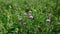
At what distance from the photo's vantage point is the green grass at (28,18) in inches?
159

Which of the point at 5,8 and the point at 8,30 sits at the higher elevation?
the point at 5,8

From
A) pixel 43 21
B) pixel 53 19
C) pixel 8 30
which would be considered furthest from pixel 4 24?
pixel 53 19

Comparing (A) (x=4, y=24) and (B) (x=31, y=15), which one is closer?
(A) (x=4, y=24)

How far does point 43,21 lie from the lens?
427 cm

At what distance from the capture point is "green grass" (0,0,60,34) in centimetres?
404

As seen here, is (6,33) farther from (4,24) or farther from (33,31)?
(33,31)

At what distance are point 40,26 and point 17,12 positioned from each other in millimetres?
627

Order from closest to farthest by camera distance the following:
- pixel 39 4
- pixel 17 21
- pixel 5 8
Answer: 1. pixel 17 21
2. pixel 5 8
3. pixel 39 4

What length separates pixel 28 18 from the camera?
4.29 metres

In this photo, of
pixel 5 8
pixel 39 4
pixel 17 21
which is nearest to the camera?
pixel 17 21

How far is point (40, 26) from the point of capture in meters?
4.18

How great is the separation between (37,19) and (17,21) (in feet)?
1.42

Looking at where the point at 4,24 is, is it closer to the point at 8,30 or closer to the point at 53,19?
the point at 8,30

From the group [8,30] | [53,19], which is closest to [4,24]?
[8,30]
